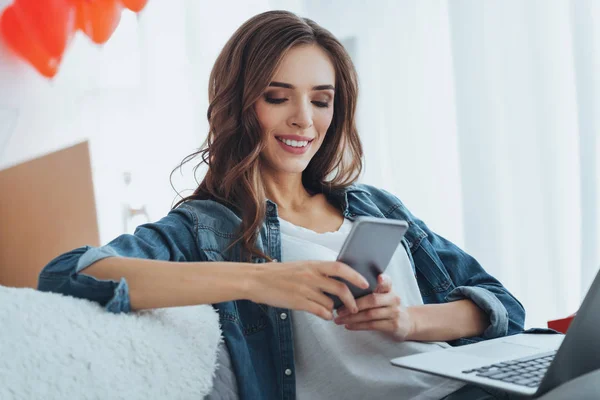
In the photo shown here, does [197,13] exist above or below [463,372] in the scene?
above

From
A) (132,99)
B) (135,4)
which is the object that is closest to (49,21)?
(135,4)

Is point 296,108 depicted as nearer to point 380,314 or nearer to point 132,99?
point 380,314

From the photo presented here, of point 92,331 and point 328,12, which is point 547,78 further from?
point 92,331

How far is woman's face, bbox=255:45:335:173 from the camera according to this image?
1.25 m

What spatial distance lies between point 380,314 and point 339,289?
0.49ft

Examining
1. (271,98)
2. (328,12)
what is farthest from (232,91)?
(328,12)

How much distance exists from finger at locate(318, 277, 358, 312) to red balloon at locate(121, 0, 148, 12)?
6.40 feet

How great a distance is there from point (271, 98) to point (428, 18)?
105 centimetres

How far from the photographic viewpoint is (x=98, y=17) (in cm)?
245

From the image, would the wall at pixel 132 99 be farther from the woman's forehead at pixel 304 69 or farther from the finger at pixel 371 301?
the finger at pixel 371 301

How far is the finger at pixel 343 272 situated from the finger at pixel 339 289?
16 mm

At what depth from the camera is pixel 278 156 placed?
129cm

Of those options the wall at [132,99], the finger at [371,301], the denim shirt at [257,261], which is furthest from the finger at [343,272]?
the wall at [132,99]

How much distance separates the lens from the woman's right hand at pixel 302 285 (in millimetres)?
828
